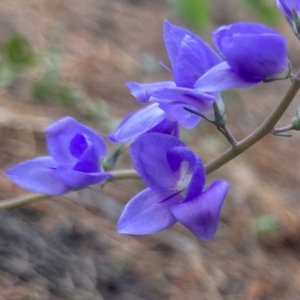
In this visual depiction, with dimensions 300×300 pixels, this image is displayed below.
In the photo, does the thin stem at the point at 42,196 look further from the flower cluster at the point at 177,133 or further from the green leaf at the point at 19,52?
the green leaf at the point at 19,52

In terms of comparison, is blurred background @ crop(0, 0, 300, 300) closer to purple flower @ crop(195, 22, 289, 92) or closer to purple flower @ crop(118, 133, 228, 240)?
purple flower @ crop(118, 133, 228, 240)

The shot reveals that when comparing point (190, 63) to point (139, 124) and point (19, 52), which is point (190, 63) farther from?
point (19, 52)

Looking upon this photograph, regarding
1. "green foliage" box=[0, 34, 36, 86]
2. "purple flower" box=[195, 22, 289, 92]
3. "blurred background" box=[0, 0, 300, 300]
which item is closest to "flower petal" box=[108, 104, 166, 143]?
"purple flower" box=[195, 22, 289, 92]

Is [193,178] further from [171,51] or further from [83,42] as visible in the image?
[83,42]

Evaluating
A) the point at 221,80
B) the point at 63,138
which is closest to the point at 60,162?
the point at 63,138

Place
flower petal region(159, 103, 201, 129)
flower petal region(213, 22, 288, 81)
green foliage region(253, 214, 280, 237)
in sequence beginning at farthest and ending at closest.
A: green foliage region(253, 214, 280, 237) < flower petal region(159, 103, 201, 129) < flower petal region(213, 22, 288, 81)

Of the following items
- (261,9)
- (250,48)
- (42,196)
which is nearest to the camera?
(250,48)

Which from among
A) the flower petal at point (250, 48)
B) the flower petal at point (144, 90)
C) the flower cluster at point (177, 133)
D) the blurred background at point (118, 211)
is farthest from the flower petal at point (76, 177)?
the blurred background at point (118, 211)
